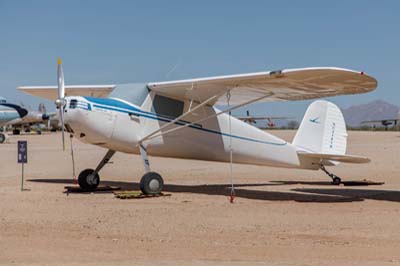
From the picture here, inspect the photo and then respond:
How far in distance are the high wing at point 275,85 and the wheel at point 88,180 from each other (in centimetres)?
281

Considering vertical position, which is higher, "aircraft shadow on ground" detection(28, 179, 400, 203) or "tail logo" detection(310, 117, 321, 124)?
"tail logo" detection(310, 117, 321, 124)

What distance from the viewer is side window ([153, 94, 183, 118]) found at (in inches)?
633

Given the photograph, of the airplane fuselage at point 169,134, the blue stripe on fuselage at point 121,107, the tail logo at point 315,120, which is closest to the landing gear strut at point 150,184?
the airplane fuselage at point 169,134

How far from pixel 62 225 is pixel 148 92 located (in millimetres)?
6595

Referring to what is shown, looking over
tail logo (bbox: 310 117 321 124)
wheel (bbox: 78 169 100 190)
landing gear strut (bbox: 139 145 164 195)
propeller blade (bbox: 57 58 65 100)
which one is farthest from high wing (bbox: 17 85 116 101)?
tail logo (bbox: 310 117 321 124)

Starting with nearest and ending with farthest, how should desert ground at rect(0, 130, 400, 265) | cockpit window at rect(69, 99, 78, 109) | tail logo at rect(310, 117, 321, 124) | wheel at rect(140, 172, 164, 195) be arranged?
desert ground at rect(0, 130, 400, 265)
wheel at rect(140, 172, 164, 195)
cockpit window at rect(69, 99, 78, 109)
tail logo at rect(310, 117, 321, 124)

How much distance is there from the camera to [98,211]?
1190 centimetres

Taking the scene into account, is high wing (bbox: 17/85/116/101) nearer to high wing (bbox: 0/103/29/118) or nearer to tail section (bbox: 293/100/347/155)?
tail section (bbox: 293/100/347/155)

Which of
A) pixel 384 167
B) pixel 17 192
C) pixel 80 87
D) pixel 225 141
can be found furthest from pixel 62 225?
pixel 384 167

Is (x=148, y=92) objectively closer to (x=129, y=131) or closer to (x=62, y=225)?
(x=129, y=131)

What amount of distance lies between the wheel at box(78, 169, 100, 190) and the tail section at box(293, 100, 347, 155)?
5.87 metres

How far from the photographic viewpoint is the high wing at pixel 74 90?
1822cm

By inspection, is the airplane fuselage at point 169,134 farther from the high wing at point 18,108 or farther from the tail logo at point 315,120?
the high wing at point 18,108

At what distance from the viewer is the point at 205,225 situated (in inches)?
400
